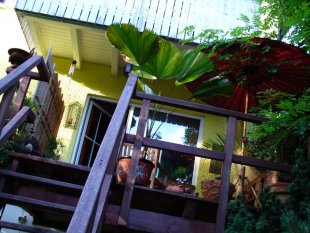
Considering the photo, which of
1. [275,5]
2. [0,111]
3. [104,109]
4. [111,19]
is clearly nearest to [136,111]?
[104,109]

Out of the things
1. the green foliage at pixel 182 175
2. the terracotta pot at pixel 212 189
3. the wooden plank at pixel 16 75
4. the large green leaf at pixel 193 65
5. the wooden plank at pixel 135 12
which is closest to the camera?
the wooden plank at pixel 16 75

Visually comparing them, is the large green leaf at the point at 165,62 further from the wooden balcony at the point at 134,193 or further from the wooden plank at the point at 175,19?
the wooden balcony at the point at 134,193

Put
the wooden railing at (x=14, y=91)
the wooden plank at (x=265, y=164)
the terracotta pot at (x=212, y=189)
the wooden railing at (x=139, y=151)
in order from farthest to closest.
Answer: the terracotta pot at (x=212, y=189)
the wooden plank at (x=265, y=164)
the wooden railing at (x=14, y=91)
the wooden railing at (x=139, y=151)

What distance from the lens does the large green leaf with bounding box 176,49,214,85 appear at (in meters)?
4.55

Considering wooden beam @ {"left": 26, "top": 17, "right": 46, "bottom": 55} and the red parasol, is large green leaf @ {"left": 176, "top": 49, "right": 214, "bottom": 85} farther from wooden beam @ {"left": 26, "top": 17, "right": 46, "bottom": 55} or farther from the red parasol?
wooden beam @ {"left": 26, "top": 17, "right": 46, "bottom": 55}

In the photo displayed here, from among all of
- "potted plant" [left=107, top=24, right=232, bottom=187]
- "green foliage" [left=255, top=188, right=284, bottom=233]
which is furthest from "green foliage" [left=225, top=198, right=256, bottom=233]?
"potted plant" [left=107, top=24, right=232, bottom=187]

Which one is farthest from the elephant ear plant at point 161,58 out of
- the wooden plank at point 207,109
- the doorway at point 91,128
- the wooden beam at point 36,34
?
the doorway at point 91,128

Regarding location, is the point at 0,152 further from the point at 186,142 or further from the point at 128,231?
the point at 186,142

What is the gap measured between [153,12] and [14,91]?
3463 mm

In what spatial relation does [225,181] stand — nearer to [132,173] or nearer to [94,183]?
[132,173]

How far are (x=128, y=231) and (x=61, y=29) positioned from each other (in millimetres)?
3914

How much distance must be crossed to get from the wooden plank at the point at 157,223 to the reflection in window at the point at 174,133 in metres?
3.48

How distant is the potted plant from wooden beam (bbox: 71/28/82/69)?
5.20 ft

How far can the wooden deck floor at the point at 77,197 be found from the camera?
10.1 ft
